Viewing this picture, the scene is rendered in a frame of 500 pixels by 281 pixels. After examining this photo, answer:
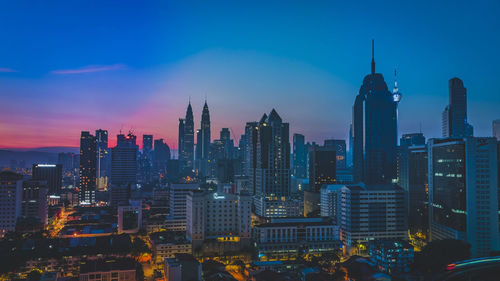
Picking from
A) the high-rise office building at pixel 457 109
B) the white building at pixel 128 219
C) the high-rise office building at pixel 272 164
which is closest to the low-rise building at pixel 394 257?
the high-rise office building at pixel 272 164

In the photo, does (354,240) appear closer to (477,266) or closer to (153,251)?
(153,251)

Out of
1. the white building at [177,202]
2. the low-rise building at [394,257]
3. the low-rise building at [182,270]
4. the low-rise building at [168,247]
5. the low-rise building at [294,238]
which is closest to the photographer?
the low-rise building at [182,270]

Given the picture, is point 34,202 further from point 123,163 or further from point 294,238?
point 123,163

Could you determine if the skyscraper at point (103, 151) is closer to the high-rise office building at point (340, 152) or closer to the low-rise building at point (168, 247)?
the high-rise office building at point (340, 152)

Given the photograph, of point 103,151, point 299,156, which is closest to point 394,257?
point 299,156

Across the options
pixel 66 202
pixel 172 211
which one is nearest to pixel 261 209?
pixel 172 211

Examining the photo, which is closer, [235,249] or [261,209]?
[235,249]
